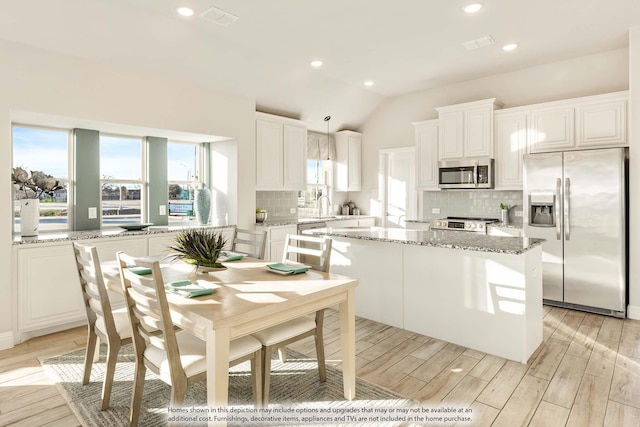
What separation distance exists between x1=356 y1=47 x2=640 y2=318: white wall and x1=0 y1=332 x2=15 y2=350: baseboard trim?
5.31 m

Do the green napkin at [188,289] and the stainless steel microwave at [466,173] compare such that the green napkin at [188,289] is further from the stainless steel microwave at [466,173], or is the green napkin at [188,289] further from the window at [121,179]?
the stainless steel microwave at [466,173]

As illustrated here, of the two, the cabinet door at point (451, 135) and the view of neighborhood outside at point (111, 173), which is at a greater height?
the cabinet door at point (451, 135)

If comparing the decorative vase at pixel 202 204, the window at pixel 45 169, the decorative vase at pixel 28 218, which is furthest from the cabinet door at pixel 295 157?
the decorative vase at pixel 28 218

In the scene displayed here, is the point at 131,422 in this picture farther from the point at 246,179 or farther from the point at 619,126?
the point at 619,126

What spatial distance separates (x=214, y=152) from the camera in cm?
532

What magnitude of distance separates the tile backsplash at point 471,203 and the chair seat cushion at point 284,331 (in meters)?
3.92

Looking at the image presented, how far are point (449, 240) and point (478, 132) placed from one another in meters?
2.53

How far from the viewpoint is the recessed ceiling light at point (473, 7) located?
3.33 m

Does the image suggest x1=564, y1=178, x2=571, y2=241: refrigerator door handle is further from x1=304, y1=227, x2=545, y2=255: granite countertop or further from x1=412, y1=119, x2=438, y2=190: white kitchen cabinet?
x1=412, y1=119, x2=438, y2=190: white kitchen cabinet

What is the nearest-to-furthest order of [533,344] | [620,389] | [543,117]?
[620,389] → [533,344] → [543,117]

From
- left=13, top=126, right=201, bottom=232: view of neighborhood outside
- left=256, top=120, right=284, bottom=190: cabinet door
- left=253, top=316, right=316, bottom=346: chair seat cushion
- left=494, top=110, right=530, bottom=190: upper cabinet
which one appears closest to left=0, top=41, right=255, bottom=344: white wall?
left=256, top=120, right=284, bottom=190: cabinet door

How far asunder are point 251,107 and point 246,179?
0.95 meters

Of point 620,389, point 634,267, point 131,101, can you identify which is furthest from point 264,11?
point 634,267

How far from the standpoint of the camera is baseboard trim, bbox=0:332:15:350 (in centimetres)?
314
